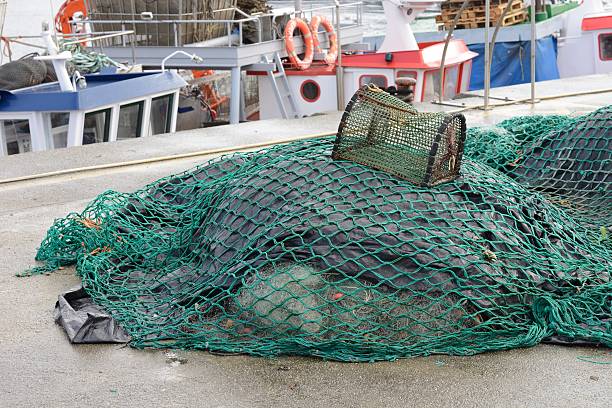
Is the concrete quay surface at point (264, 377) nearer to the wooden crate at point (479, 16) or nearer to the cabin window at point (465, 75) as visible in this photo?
the cabin window at point (465, 75)

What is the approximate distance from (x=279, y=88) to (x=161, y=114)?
5.02 metres

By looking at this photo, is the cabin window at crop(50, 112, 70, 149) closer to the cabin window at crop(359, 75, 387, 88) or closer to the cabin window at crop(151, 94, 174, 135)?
the cabin window at crop(151, 94, 174, 135)

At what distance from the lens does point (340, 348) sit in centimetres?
368

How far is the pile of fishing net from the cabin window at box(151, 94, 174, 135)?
650 cm

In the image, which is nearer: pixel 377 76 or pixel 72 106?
pixel 72 106

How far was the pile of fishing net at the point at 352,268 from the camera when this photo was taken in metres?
3.73

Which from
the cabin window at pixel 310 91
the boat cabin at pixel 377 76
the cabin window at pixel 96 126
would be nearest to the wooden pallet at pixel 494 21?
the boat cabin at pixel 377 76

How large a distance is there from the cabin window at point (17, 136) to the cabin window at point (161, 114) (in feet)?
5.57

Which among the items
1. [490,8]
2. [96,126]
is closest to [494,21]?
[490,8]

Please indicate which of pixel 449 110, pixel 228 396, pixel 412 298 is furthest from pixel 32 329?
pixel 449 110

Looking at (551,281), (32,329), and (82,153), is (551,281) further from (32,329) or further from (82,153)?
(82,153)

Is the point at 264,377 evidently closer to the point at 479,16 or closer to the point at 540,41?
the point at 540,41

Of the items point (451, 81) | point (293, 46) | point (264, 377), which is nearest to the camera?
point (264, 377)

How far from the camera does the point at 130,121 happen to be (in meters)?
10.6
